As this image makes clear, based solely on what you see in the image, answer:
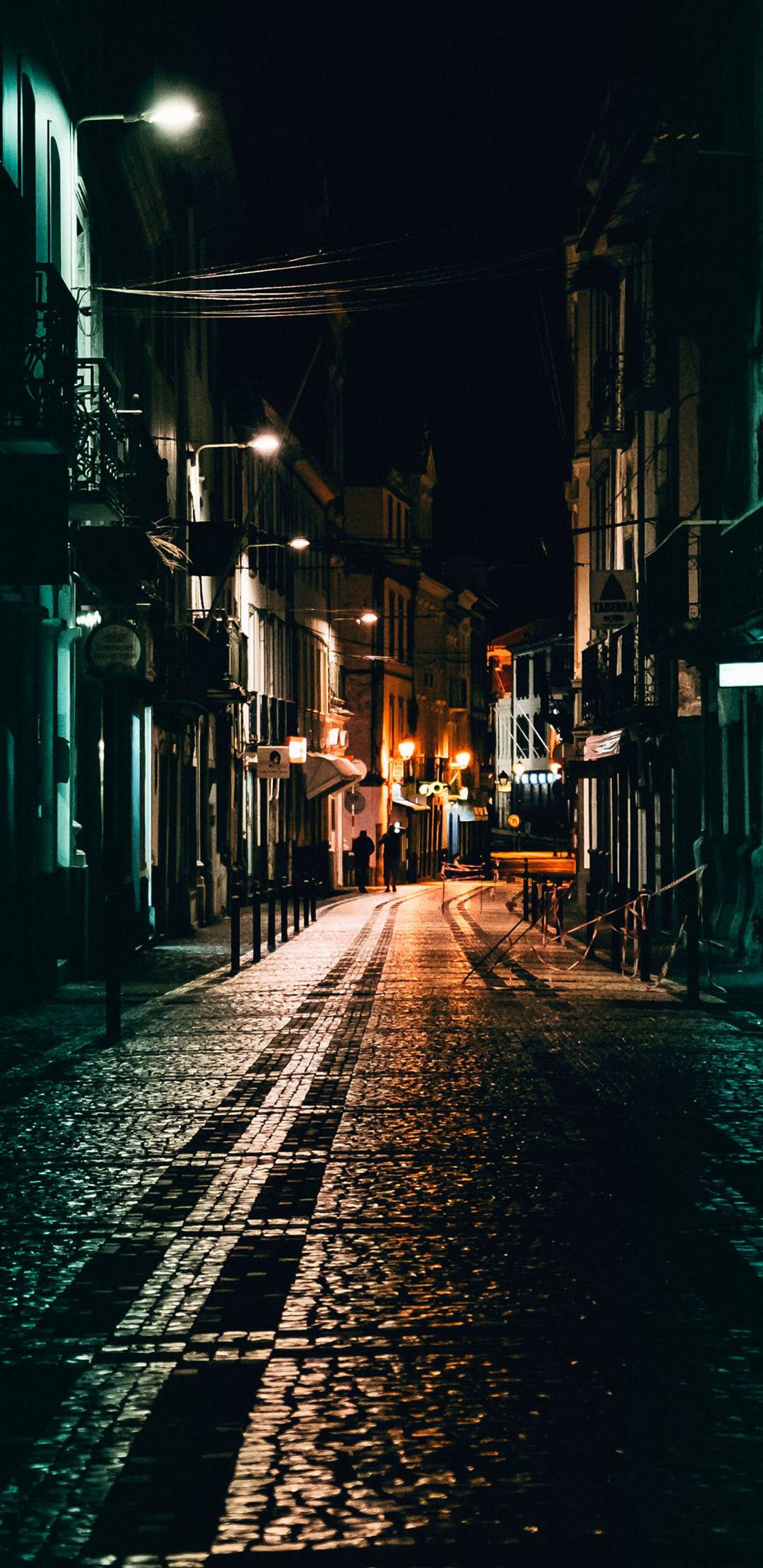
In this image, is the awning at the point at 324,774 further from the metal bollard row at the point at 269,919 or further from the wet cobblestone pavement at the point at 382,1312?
the wet cobblestone pavement at the point at 382,1312

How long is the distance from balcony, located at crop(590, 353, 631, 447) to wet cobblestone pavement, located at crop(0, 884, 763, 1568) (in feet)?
77.0

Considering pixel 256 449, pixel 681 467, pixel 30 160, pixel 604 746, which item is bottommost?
pixel 604 746

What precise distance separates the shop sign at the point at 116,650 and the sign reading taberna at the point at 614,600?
544 inches

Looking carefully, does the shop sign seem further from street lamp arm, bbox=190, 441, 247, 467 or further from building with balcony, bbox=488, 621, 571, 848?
building with balcony, bbox=488, 621, 571, 848

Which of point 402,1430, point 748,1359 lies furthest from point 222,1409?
point 748,1359

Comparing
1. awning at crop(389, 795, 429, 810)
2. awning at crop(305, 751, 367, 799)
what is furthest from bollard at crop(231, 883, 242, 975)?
awning at crop(389, 795, 429, 810)

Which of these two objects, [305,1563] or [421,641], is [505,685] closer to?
[421,641]

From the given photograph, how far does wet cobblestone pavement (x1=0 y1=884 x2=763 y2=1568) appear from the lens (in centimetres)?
450

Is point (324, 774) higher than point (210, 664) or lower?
lower

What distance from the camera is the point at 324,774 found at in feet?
186

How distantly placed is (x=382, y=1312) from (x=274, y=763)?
30.2 m

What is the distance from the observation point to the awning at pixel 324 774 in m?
56.2

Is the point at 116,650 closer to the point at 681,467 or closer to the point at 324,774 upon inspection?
the point at 681,467

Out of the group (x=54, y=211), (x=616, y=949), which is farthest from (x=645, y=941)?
(x=54, y=211)
